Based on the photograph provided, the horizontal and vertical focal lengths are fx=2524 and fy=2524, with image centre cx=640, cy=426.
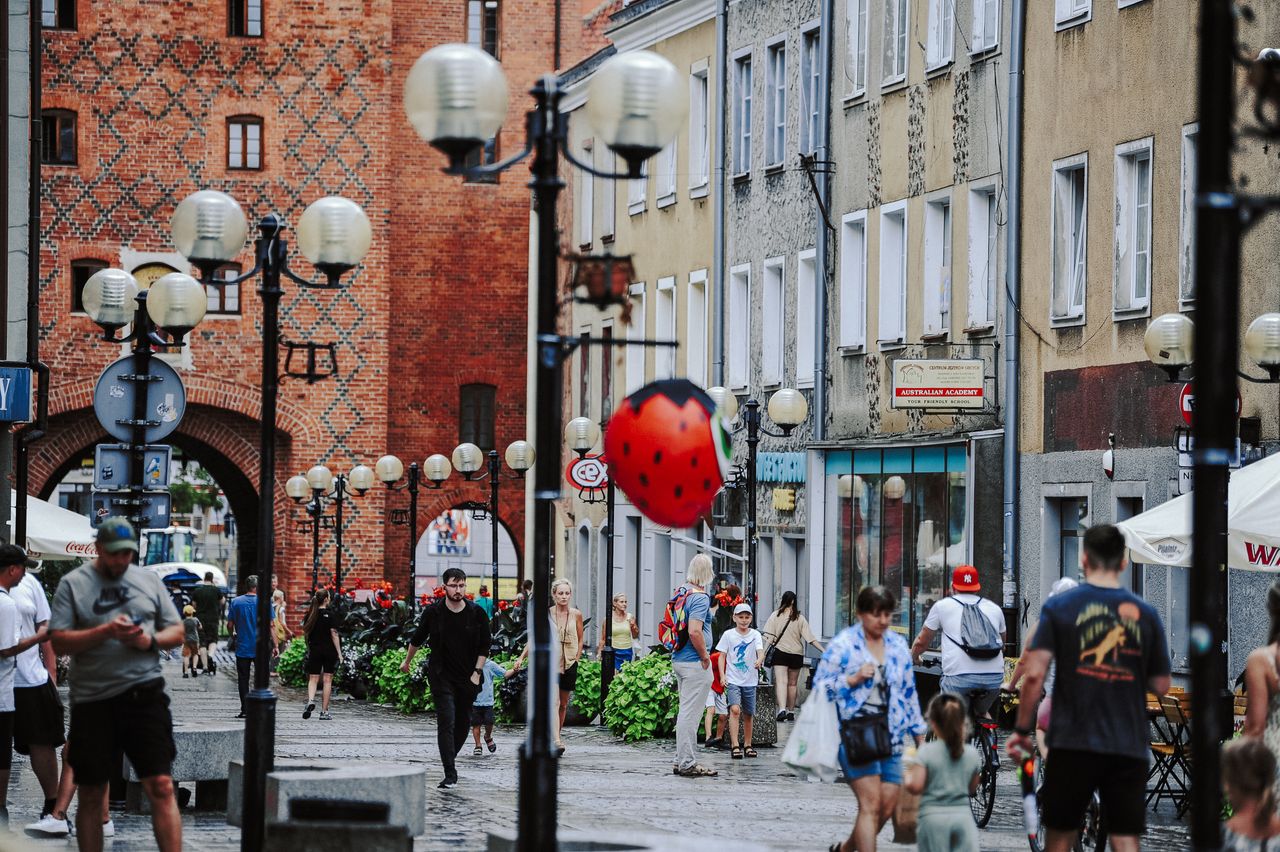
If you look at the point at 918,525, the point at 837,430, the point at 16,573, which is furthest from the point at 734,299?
the point at 16,573

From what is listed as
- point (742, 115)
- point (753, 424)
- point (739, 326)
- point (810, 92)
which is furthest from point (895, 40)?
point (739, 326)

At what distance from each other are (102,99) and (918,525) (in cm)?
2451

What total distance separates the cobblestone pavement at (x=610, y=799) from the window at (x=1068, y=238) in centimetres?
608

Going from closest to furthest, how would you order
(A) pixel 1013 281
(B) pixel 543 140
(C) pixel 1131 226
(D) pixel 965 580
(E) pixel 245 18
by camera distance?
(B) pixel 543 140 < (D) pixel 965 580 < (C) pixel 1131 226 < (A) pixel 1013 281 < (E) pixel 245 18

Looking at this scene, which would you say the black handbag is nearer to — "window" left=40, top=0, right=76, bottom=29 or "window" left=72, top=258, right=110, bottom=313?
"window" left=72, top=258, right=110, bottom=313

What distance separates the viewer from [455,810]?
17719 millimetres

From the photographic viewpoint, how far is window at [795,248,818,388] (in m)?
35.6

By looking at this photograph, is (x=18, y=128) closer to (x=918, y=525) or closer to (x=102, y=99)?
(x=918, y=525)

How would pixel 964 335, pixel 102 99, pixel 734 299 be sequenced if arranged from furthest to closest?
pixel 102 99 < pixel 734 299 < pixel 964 335

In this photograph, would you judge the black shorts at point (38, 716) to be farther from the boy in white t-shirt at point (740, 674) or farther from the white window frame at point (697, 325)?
the white window frame at point (697, 325)

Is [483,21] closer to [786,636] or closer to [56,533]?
[56,533]

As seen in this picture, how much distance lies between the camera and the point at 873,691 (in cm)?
1280

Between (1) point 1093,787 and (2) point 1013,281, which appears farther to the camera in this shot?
(2) point 1013,281

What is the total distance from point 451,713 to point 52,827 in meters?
5.65
